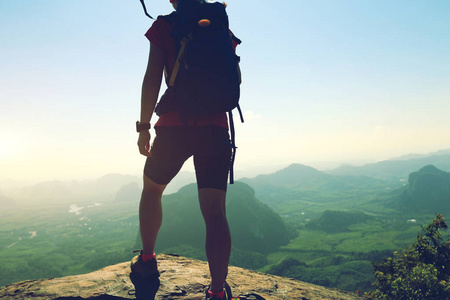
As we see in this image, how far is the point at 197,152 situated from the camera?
2.68m

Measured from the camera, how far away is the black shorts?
264 cm

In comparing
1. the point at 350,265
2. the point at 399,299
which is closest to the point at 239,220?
→ the point at 350,265

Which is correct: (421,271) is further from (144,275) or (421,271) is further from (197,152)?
(197,152)

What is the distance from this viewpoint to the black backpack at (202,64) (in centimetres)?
251

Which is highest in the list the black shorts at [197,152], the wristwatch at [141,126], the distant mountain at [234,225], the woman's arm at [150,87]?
the woman's arm at [150,87]

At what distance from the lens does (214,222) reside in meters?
2.57

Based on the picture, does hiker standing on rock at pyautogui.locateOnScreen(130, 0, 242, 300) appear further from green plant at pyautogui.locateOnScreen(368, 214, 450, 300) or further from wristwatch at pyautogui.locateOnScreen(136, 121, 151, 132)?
green plant at pyautogui.locateOnScreen(368, 214, 450, 300)

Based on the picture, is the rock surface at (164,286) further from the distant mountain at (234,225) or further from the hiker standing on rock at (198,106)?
the distant mountain at (234,225)

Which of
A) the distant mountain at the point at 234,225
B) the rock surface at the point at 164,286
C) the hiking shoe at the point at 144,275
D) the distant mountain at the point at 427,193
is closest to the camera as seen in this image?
the rock surface at the point at 164,286

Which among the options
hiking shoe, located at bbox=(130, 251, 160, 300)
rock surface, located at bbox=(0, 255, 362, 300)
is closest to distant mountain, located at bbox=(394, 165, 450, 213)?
rock surface, located at bbox=(0, 255, 362, 300)

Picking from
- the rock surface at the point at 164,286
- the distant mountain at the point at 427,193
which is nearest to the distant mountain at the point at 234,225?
the distant mountain at the point at 427,193

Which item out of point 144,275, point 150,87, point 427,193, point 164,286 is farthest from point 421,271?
point 427,193

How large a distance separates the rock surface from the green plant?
892 centimetres

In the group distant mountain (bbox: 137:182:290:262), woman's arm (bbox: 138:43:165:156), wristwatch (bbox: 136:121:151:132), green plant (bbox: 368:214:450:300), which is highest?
woman's arm (bbox: 138:43:165:156)
